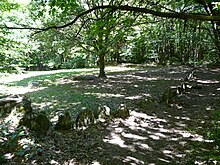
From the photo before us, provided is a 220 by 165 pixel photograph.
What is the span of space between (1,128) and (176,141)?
13.0ft

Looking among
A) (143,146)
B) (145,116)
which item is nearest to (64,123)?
(143,146)

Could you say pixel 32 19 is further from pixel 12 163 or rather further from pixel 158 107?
pixel 12 163

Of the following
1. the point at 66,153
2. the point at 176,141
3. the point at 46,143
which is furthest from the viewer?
the point at 176,141

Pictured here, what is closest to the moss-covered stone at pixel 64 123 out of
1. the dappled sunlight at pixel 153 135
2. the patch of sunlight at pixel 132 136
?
the dappled sunlight at pixel 153 135

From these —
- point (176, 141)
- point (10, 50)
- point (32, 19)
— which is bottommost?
point (176, 141)

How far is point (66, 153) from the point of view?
16.0ft

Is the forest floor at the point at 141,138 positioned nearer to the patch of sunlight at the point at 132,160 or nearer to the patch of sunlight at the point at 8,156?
the patch of sunlight at the point at 132,160

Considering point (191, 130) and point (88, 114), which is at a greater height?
point (88, 114)

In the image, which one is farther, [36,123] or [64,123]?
[64,123]

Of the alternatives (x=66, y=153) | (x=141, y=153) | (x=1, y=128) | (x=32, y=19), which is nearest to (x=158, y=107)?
(x=141, y=153)

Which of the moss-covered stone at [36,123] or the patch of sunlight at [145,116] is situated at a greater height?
the moss-covered stone at [36,123]

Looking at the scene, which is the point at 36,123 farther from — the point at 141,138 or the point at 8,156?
the point at 141,138

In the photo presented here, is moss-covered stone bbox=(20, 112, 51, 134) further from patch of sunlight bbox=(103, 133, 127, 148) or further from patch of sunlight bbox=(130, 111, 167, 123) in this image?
patch of sunlight bbox=(130, 111, 167, 123)

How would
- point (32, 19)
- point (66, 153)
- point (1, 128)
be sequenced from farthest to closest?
1. point (32, 19)
2. point (66, 153)
3. point (1, 128)
